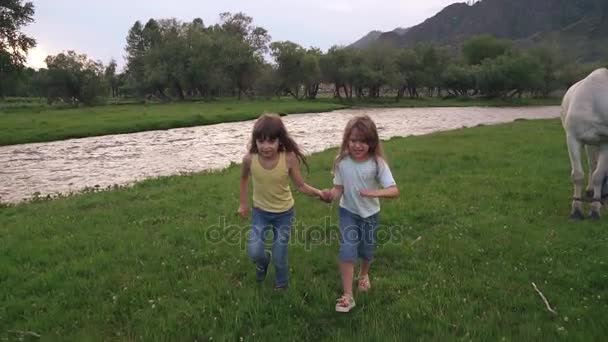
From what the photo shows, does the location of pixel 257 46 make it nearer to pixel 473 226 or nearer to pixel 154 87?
pixel 154 87

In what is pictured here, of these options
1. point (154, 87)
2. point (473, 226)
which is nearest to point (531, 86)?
point (154, 87)

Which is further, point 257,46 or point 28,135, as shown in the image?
point 257,46

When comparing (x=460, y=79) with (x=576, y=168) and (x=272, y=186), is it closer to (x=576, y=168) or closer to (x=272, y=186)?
(x=576, y=168)

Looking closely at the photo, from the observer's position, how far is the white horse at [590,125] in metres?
7.94

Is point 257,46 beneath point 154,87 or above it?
above

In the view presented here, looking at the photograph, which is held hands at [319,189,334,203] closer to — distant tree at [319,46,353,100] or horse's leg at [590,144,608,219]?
horse's leg at [590,144,608,219]

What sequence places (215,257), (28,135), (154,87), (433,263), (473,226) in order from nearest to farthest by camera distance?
(433,263), (215,257), (473,226), (28,135), (154,87)

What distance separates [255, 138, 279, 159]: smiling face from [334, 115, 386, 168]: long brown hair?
0.68m

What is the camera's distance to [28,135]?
29.2 m

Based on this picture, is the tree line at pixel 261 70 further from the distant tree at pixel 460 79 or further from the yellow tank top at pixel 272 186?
the yellow tank top at pixel 272 186

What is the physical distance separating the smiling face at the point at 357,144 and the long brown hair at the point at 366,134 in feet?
0.06

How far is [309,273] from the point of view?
596 cm

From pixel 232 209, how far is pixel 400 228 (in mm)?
3540

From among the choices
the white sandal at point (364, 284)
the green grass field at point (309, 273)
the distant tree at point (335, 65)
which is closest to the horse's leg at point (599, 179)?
the green grass field at point (309, 273)
